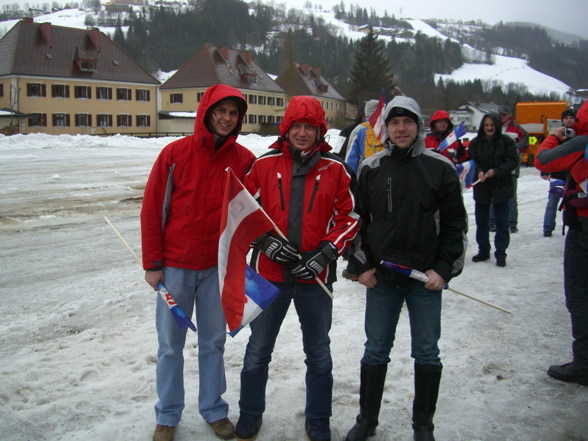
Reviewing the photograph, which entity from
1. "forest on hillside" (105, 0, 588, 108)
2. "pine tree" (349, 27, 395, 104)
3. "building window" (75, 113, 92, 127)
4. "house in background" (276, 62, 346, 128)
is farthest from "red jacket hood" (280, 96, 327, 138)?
"forest on hillside" (105, 0, 588, 108)

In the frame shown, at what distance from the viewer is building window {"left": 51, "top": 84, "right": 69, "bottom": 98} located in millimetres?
44875

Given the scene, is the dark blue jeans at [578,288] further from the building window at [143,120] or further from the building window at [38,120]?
the building window at [143,120]

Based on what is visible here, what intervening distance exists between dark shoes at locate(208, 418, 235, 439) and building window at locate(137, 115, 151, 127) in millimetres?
51068

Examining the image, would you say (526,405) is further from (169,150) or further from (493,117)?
(493,117)

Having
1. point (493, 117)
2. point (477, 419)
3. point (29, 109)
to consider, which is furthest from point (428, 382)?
point (29, 109)

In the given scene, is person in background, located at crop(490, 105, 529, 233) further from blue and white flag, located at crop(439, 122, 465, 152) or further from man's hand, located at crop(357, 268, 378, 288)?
man's hand, located at crop(357, 268, 378, 288)

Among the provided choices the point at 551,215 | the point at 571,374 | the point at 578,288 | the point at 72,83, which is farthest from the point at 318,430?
the point at 72,83

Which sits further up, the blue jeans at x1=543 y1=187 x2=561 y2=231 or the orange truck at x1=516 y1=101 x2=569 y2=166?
the orange truck at x1=516 y1=101 x2=569 y2=166

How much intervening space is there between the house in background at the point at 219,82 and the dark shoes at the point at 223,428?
52.4 metres

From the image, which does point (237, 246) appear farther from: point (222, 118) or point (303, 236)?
point (222, 118)

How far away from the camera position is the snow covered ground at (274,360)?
11.6 ft

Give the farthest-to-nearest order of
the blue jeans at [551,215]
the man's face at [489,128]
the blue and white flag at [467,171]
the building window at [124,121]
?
the building window at [124,121] < the blue jeans at [551,215] < the blue and white flag at [467,171] < the man's face at [489,128]

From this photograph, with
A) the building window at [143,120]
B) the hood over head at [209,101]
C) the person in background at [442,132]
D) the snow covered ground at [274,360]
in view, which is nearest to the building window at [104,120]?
the building window at [143,120]

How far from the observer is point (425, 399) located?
331cm
